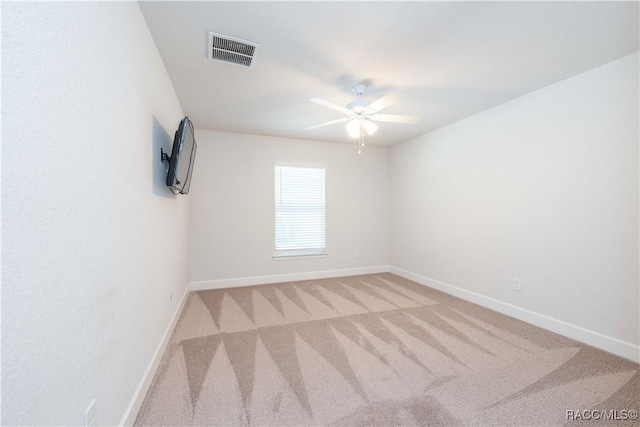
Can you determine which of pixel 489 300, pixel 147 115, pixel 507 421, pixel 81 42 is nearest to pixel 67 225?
pixel 81 42

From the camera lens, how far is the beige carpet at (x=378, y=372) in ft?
5.23

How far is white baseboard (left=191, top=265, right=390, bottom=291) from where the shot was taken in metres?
4.10

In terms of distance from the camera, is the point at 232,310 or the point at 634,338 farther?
the point at 232,310

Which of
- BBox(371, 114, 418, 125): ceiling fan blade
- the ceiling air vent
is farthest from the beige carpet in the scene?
the ceiling air vent

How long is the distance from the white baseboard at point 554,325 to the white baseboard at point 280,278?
4.38 ft

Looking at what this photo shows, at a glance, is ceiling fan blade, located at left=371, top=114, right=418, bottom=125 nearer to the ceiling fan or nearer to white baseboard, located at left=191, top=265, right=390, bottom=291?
the ceiling fan

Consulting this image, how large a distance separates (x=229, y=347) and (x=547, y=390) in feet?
7.82

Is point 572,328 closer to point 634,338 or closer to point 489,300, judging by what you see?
point 634,338

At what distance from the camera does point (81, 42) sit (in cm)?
100

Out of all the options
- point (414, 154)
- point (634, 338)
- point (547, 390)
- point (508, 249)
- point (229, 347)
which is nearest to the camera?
point (547, 390)

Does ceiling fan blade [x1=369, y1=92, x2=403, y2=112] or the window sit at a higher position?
ceiling fan blade [x1=369, y1=92, x2=403, y2=112]

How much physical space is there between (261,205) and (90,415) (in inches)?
136

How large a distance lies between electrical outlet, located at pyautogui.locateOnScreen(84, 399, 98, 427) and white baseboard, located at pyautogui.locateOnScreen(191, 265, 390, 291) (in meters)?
3.09

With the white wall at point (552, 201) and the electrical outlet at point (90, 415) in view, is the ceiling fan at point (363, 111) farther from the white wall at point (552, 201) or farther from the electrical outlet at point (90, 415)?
the electrical outlet at point (90, 415)
